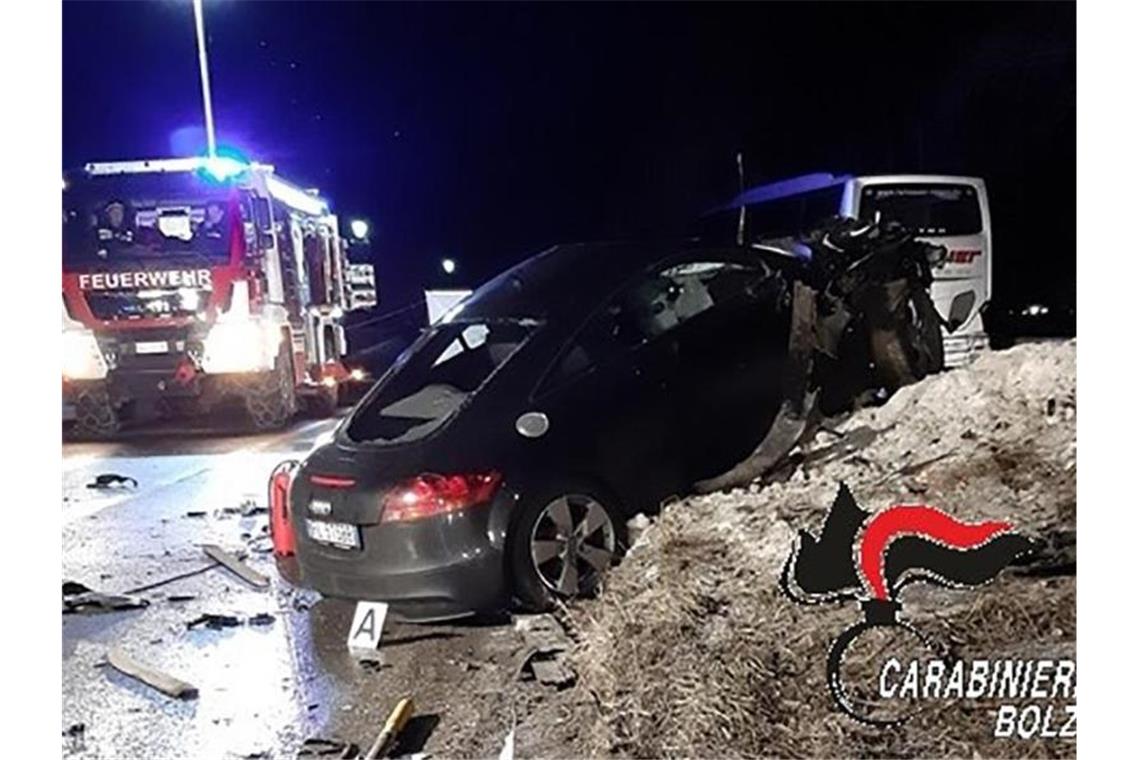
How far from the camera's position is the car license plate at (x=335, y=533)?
255 cm

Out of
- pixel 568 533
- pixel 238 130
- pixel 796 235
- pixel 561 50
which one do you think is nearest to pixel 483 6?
pixel 561 50

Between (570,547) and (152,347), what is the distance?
123cm

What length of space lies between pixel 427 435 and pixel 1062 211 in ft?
5.21

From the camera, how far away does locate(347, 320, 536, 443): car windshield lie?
258 cm

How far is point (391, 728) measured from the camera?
2.40m

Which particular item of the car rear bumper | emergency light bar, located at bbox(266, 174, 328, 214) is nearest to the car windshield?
the car rear bumper

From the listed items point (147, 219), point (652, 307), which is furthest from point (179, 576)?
point (652, 307)

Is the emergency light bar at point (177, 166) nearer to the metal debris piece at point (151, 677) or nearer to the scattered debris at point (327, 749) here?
the metal debris piece at point (151, 677)

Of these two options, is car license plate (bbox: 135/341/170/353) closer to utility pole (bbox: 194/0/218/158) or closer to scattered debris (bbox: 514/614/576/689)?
utility pole (bbox: 194/0/218/158)

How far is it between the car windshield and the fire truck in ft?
0.67

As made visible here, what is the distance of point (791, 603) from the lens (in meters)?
2.45

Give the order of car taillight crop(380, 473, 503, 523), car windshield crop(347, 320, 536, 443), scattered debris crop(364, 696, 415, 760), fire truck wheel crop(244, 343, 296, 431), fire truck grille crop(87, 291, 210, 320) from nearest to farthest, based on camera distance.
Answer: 1. scattered debris crop(364, 696, 415, 760)
2. car taillight crop(380, 473, 503, 523)
3. car windshield crop(347, 320, 536, 443)
4. fire truck grille crop(87, 291, 210, 320)
5. fire truck wheel crop(244, 343, 296, 431)

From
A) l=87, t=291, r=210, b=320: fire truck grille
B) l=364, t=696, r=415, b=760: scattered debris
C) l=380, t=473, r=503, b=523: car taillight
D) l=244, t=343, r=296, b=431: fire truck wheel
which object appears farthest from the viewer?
l=244, t=343, r=296, b=431: fire truck wheel

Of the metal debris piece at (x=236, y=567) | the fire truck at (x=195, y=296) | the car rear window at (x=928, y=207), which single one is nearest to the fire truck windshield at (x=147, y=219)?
the fire truck at (x=195, y=296)
